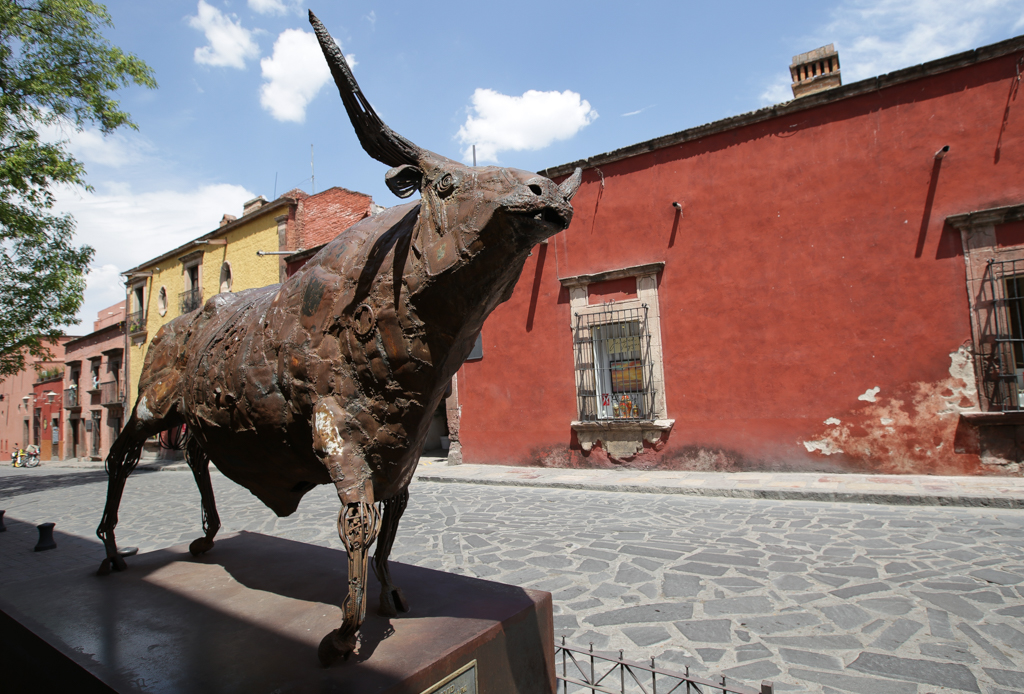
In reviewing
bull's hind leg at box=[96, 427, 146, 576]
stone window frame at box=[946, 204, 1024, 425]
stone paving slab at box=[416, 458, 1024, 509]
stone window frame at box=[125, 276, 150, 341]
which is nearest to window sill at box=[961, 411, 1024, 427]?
stone window frame at box=[946, 204, 1024, 425]

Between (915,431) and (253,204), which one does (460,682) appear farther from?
(253,204)

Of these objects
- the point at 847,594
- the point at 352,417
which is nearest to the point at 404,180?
the point at 352,417

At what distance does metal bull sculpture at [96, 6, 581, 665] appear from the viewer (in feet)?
5.17

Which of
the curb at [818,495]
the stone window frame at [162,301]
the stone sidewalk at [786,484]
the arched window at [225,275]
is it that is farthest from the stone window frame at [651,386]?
the stone window frame at [162,301]

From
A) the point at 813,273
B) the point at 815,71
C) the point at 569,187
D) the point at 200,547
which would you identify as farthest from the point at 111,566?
the point at 815,71

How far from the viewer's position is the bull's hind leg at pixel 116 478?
3.08 meters

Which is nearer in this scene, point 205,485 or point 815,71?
point 205,485

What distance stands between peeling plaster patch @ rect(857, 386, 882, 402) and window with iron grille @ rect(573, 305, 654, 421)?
3.22m

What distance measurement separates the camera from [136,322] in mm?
23875

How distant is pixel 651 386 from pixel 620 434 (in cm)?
104

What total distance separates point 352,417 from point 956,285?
9310 mm

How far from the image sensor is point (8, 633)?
247 centimetres

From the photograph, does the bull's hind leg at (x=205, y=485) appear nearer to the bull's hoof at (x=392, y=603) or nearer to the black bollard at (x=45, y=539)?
the bull's hoof at (x=392, y=603)

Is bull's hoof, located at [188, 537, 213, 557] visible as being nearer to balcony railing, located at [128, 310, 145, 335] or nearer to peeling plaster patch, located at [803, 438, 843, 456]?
peeling plaster patch, located at [803, 438, 843, 456]
